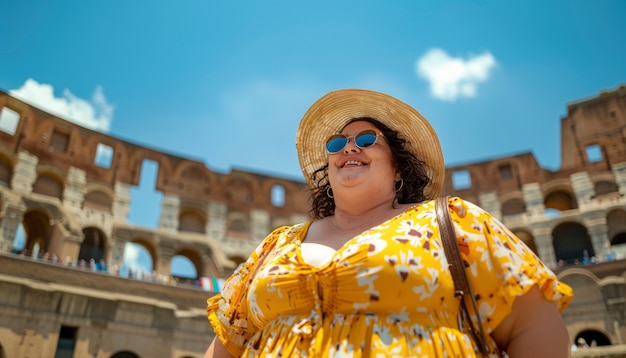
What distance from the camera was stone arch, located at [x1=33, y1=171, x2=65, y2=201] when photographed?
84.9 ft

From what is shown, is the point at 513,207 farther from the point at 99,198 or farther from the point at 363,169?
the point at 363,169

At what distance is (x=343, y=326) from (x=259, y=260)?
826 mm

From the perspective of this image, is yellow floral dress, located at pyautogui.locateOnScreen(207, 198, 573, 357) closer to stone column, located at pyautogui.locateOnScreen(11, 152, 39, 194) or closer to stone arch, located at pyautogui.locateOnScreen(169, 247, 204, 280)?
stone column, located at pyautogui.locateOnScreen(11, 152, 39, 194)

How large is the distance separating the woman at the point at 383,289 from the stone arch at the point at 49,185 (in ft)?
89.5

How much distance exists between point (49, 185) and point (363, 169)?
2810 centimetres

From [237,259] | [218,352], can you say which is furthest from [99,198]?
[218,352]

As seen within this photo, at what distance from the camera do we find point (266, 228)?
1268 inches

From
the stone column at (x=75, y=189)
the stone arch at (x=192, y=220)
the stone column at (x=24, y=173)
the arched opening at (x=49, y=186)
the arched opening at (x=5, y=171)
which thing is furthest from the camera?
the stone arch at (x=192, y=220)

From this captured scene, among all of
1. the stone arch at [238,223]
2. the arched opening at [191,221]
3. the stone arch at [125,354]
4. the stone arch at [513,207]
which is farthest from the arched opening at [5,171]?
the stone arch at [513,207]

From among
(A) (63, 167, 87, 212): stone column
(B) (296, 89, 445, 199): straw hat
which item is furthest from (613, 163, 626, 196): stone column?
(A) (63, 167, 87, 212): stone column

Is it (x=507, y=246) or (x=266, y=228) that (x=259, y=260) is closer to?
(x=507, y=246)

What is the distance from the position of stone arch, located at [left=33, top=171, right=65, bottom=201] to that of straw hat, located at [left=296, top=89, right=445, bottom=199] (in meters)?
26.9

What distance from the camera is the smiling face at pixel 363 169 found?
256 cm

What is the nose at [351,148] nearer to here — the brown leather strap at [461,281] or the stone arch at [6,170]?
the brown leather strap at [461,281]
